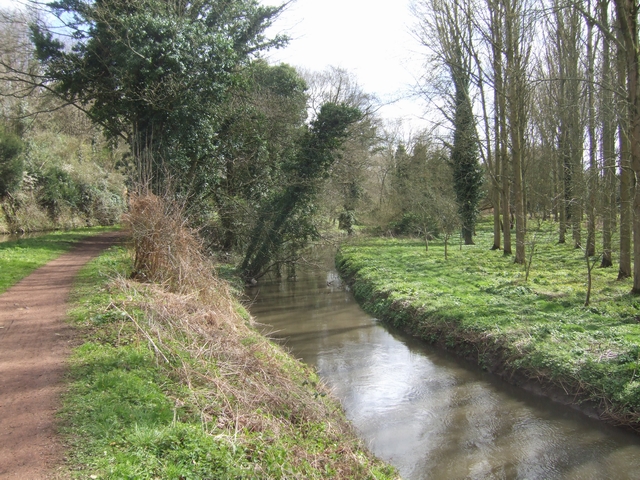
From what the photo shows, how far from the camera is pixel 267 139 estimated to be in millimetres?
20312

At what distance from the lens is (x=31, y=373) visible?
571 cm

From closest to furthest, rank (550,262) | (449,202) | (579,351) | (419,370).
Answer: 1. (579,351)
2. (419,370)
3. (550,262)
4. (449,202)

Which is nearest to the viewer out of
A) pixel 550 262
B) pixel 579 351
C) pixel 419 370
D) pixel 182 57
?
pixel 579 351

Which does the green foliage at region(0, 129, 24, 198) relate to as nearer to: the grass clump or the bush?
the bush

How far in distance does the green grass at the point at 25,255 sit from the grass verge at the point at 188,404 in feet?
12.4

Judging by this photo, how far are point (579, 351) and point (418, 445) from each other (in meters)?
3.47

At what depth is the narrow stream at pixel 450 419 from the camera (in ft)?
20.3

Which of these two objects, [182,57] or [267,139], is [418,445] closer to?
[182,57]

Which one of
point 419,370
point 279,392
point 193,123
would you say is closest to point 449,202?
point 193,123

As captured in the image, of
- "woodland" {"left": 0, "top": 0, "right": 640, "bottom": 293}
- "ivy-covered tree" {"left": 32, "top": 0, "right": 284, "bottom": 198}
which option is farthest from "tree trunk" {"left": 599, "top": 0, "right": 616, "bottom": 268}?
"ivy-covered tree" {"left": 32, "top": 0, "right": 284, "bottom": 198}

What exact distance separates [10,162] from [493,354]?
73.5 feet

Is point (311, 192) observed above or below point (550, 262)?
above

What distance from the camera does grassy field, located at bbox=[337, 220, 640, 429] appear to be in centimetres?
755

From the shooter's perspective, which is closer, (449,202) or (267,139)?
(267,139)
